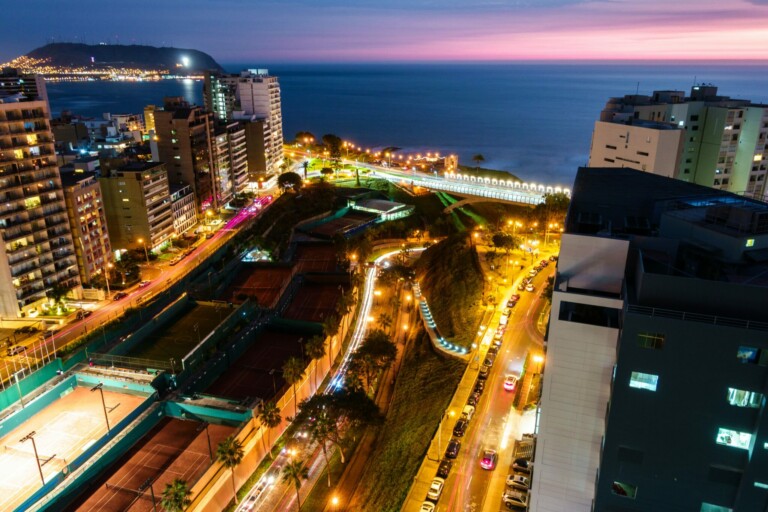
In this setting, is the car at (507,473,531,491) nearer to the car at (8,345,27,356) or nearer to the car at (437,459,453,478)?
the car at (437,459,453,478)

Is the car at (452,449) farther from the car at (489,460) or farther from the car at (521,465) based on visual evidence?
the car at (521,465)

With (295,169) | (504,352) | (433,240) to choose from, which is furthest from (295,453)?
(295,169)

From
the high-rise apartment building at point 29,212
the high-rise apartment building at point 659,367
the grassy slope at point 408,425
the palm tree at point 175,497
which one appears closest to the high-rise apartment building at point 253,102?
the high-rise apartment building at point 29,212

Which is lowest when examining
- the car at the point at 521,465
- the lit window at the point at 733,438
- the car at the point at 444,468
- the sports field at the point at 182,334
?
the sports field at the point at 182,334

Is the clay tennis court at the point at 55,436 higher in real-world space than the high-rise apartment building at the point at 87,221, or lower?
lower

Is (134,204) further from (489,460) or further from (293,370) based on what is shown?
(489,460)

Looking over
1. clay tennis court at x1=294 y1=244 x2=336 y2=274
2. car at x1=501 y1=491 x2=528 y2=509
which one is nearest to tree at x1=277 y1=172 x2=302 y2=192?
clay tennis court at x1=294 y1=244 x2=336 y2=274
